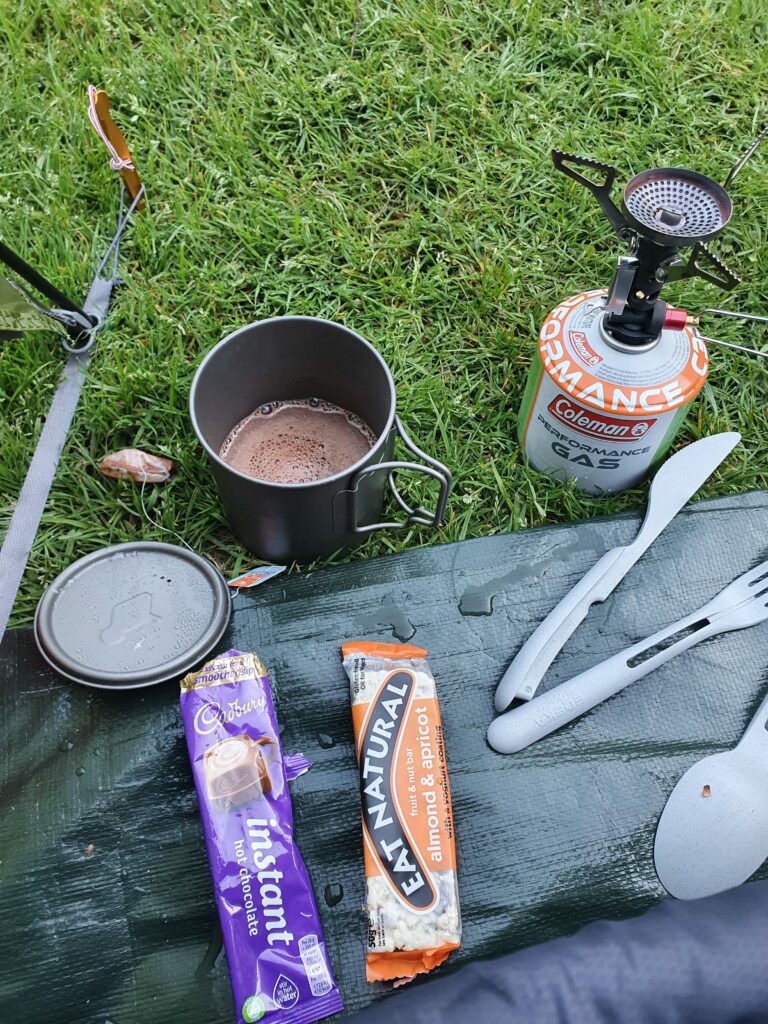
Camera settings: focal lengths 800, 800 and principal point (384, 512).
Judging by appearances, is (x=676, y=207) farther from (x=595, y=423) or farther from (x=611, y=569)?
(x=611, y=569)

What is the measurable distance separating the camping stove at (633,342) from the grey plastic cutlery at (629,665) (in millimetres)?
235

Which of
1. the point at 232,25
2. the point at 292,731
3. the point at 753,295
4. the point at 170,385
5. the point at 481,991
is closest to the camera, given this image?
the point at 481,991

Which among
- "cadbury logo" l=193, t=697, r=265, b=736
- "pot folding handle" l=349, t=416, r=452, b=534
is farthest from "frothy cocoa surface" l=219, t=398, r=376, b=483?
"cadbury logo" l=193, t=697, r=265, b=736

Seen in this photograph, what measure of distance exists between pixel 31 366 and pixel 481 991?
3.77 ft

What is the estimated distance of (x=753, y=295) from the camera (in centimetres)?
150

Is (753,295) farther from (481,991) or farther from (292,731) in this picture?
(481,991)

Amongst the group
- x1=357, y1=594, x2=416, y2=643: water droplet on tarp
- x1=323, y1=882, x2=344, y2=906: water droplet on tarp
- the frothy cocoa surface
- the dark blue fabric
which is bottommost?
x1=323, y1=882, x2=344, y2=906: water droplet on tarp

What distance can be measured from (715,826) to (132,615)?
0.76 meters

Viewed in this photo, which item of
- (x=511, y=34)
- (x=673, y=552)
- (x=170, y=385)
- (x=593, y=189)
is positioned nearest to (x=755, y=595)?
(x=673, y=552)

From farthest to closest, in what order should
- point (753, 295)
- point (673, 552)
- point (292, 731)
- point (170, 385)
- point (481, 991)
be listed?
point (753, 295) → point (170, 385) → point (673, 552) → point (292, 731) → point (481, 991)

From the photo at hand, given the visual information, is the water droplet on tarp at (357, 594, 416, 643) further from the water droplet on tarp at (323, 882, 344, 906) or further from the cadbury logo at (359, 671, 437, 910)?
the water droplet on tarp at (323, 882, 344, 906)

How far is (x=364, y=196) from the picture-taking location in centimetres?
158

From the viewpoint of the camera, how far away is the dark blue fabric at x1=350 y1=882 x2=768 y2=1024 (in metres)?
0.62

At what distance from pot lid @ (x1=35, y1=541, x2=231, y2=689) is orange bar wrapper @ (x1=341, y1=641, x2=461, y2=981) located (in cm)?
20
